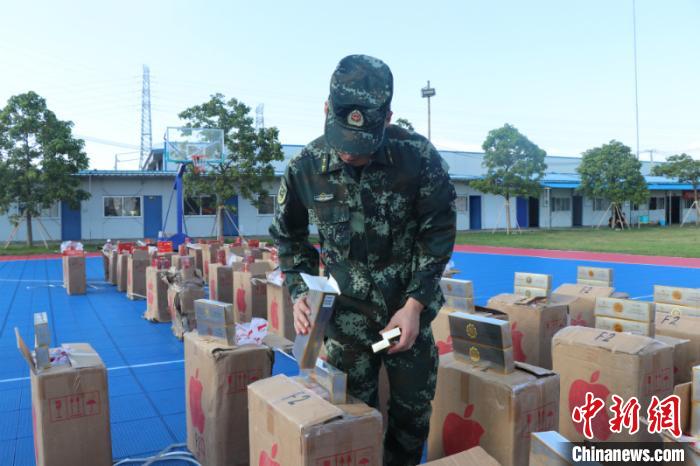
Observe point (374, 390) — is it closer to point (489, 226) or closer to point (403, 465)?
point (403, 465)

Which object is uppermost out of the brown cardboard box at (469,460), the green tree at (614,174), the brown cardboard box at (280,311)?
the green tree at (614,174)

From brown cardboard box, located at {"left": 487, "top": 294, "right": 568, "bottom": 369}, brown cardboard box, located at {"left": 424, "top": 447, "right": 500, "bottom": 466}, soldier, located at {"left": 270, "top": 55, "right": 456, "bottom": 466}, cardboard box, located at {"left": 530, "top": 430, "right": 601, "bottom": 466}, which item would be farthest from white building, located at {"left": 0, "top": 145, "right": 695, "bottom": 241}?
cardboard box, located at {"left": 530, "top": 430, "right": 601, "bottom": 466}

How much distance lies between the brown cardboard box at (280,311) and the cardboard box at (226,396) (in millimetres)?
2236

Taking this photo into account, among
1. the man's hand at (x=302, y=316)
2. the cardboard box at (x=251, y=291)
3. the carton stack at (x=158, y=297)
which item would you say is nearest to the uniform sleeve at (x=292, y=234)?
the man's hand at (x=302, y=316)

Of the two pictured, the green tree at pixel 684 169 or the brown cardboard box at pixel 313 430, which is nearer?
the brown cardboard box at pixel 313 430

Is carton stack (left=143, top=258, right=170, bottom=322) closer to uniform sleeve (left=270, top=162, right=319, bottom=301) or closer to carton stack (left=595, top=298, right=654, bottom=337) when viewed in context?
uniform sleeve (left=270, top=162, right=319, bottom=301)

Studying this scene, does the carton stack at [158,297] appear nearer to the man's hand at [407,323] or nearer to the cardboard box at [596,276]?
the cardboard box at [596,276]

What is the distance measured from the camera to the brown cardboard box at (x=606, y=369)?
2.37 metres

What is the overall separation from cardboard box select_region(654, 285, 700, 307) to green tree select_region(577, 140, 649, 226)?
81.9 ft

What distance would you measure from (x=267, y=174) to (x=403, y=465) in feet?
55.4

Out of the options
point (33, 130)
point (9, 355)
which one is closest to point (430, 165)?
point (9, 355)

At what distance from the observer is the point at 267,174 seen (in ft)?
60.1

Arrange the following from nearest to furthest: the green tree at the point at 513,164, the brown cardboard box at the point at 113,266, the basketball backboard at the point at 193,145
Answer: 1. the brown cardboard box at the point at 113,266
2. the basketball backboard at the point at 193,145
3. the green tree at the point at 513,164

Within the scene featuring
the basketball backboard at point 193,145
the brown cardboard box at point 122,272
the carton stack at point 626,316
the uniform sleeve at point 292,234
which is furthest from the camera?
the basketball backboard at point 193,145
